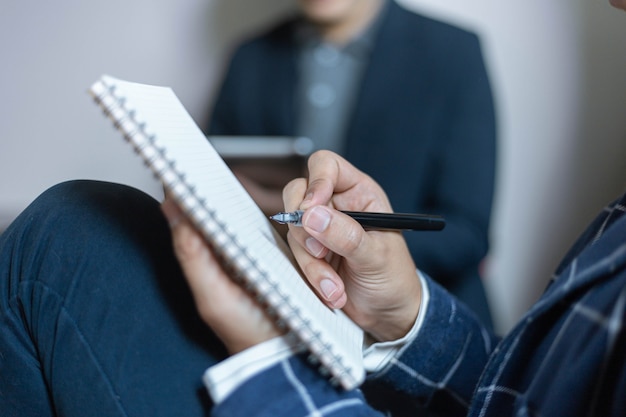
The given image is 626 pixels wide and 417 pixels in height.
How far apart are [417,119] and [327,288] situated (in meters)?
0.52

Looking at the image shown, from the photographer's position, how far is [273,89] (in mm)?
921

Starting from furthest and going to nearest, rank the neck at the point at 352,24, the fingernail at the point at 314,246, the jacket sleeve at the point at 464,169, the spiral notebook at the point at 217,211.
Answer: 1. the neck at the point at 352,24
2. the jacket sleeve at the point at 464,169
3. the fingernail at the point at 314,246
4. the spiral notebook at the point at 217,211

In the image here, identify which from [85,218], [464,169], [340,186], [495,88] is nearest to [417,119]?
[464,169]

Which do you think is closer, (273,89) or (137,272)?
(137,272)

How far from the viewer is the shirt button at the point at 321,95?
915 mm

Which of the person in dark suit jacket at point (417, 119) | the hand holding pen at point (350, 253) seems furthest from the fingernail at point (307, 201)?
the person in dark suit jacket at point (417, 119)

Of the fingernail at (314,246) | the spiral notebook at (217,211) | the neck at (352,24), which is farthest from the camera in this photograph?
the neck at (352,24)

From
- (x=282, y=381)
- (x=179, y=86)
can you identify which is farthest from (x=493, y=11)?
(x=282, y=381)

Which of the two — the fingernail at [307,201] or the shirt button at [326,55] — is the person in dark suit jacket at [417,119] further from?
the fingernail at [307,201]

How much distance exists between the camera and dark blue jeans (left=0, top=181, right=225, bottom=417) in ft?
1.06

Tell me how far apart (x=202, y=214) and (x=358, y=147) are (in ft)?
1.92

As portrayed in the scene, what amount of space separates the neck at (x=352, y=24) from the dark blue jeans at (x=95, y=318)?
0.62 meters

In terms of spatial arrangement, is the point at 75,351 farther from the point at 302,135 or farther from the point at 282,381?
the point at 302,135

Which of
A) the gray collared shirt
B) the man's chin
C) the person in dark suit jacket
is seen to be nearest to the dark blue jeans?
the man's chin
